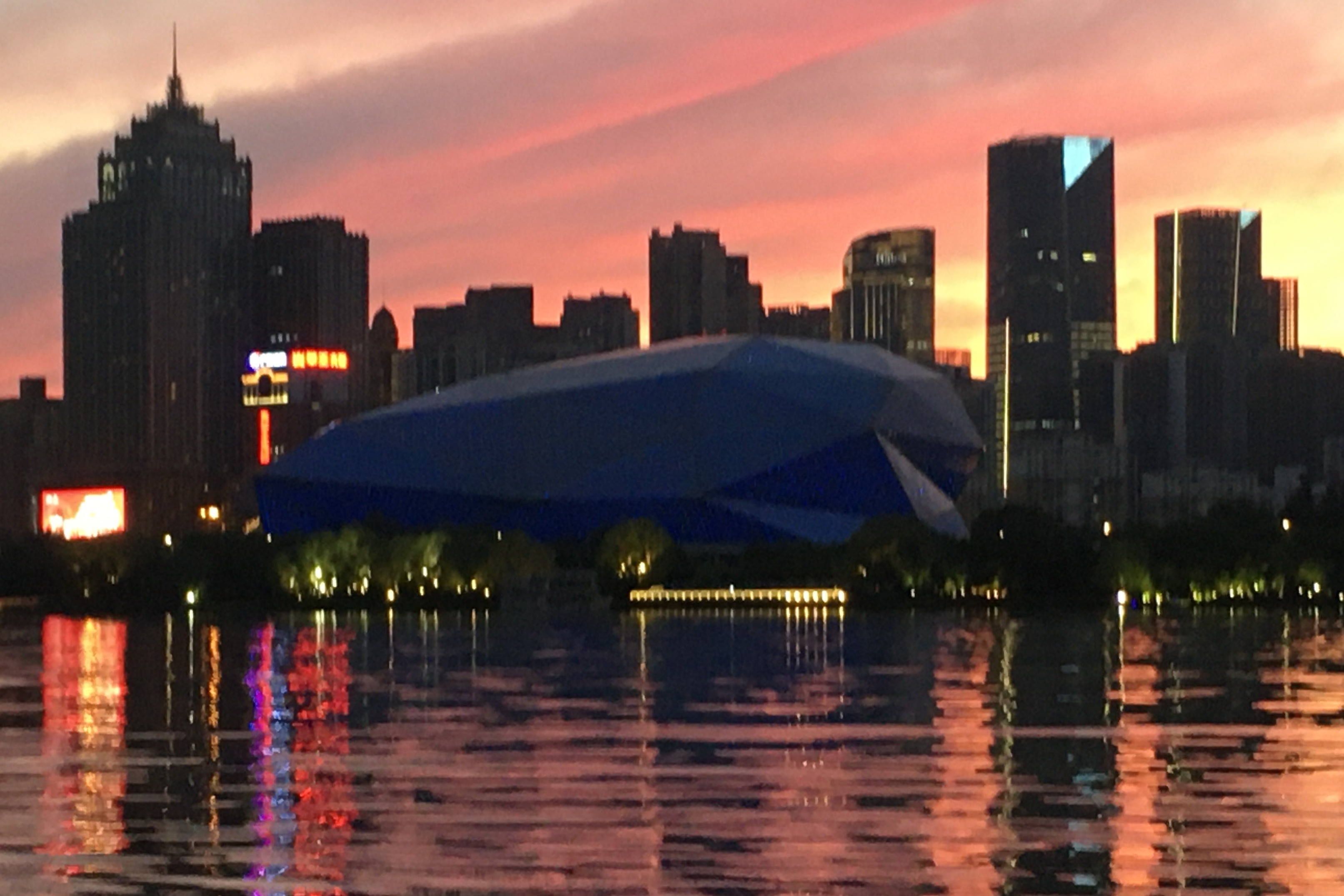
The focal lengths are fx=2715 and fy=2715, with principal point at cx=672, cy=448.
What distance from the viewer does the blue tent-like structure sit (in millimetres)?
178625

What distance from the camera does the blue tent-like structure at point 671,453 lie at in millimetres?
178625

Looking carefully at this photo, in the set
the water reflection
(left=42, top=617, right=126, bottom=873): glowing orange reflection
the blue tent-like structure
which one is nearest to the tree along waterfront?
the blue tent-like structure

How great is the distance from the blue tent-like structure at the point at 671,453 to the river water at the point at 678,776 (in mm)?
104747

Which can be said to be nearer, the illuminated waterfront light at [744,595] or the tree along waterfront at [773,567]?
the tree along waterfront at [773,567]

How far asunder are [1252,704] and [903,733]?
9881 mm

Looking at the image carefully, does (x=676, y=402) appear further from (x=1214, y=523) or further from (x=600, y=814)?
(x=600, y=814)

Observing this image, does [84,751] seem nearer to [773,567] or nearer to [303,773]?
[303,773]

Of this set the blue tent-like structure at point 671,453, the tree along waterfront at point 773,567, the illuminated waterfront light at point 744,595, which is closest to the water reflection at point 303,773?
the tree along waterfront at point 773,567

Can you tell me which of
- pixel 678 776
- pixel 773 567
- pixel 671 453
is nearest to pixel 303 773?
pixel 678 776

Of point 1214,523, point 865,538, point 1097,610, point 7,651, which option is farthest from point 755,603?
point 7,651

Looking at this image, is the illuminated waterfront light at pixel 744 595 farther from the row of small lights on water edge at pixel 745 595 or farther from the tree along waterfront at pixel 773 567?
the tree along waterfront at pixel 773 567

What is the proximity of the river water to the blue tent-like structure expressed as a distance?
4124 inches

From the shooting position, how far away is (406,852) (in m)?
27.3

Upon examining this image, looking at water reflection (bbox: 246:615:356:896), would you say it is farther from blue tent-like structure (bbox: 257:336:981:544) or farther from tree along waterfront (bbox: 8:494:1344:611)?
Result: blue tent-like structure (bbox: 257:336:981:544)
